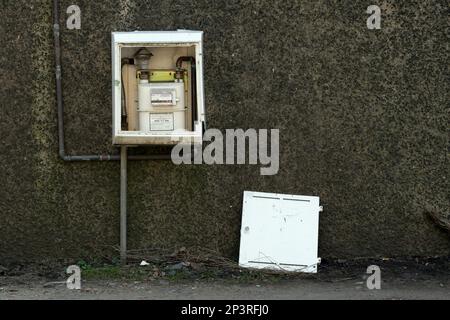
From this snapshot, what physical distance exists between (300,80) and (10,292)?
2.70 m

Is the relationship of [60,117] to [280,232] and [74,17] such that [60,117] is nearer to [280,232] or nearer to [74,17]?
[74,17]

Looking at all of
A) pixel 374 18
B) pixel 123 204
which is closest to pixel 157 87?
pixel 123 204

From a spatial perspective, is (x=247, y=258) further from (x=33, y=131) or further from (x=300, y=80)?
(x=33, y=131)

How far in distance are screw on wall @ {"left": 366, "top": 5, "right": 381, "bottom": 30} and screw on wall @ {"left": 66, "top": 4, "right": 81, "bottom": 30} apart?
2.25 m

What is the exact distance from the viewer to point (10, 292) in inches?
217

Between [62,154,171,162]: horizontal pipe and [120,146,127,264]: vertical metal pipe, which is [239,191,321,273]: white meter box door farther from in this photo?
[120,146,127,264]: vertical metal pipe

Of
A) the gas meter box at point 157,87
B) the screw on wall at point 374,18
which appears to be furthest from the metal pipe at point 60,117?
the screw on wall at point 374,18

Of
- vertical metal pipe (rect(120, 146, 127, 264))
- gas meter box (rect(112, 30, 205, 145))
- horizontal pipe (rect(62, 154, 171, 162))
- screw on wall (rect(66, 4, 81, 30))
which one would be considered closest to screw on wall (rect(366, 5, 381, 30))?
gas meter box (rect(112, 30, 205, 145))

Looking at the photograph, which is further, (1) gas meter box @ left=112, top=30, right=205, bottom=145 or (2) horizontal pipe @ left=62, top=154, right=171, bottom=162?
(2) horizontal pipe @ left=62, top=154, right=171, bottom=162

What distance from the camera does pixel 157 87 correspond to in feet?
18.9

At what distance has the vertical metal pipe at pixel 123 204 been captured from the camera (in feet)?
19.6

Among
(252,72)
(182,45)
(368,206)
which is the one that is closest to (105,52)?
(182,45)

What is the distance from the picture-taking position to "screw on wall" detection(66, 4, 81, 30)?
5.96m

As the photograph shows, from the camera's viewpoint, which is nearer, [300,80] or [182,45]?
[182,45]
